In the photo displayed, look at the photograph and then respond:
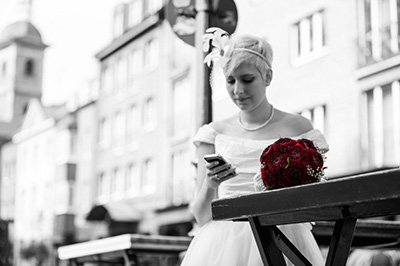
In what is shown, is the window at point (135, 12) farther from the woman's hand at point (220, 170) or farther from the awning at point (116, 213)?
the woman's hand at point (220, 170)

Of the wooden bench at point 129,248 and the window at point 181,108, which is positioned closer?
the wooden bench at point 129,248

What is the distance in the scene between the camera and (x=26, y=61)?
216 ft

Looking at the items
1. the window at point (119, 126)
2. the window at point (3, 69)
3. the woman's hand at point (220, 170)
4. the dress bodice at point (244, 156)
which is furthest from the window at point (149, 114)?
the window at point (3, 69)

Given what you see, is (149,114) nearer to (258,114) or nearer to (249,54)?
(258,114)

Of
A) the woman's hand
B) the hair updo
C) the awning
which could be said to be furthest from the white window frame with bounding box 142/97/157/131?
the woman's hand

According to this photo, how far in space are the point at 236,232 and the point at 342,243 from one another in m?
0.96

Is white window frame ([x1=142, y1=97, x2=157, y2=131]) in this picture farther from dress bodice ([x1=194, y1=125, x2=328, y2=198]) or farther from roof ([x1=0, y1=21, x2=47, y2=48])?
roof ([x1=0, y1=21, x2=47, y2=48])

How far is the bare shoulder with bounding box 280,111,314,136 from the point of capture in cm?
333

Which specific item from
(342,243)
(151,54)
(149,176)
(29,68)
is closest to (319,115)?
(149,176)

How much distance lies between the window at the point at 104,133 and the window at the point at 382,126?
20.9 meters

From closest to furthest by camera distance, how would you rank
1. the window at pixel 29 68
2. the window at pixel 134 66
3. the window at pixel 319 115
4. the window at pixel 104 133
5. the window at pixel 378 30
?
the window at pixel 378 30, the window at pixel 319 115, the window at pixel 134 66, the window at pixel 104 133, the window at pixel 29 68

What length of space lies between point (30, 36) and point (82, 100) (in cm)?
2540

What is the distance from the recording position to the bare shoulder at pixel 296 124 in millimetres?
3326

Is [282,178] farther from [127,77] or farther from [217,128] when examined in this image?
[127,77]
